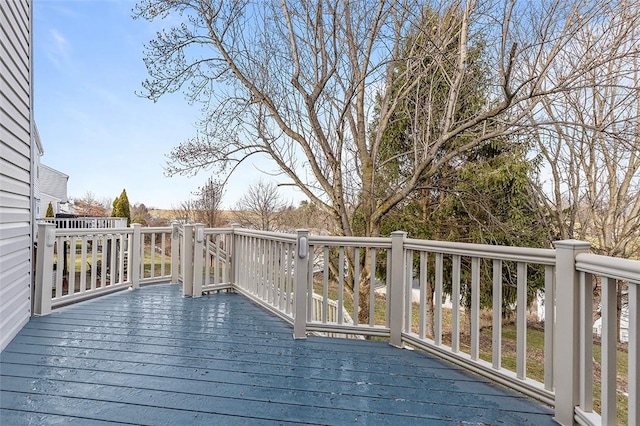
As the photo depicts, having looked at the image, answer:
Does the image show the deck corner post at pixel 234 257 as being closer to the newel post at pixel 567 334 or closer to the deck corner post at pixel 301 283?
the deck corner post at pixel 301 283

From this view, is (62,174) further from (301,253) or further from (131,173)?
(301,253)

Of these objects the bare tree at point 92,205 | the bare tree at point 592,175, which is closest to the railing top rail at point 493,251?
the bare tree at point 592,175

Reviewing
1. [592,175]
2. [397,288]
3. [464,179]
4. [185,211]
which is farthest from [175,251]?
[185,211]

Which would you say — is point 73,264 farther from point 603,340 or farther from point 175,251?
point 603,340

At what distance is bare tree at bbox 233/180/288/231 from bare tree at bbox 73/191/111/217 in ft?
34.5

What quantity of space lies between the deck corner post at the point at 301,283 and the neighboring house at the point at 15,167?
2321mm

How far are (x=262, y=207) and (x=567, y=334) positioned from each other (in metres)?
12.3

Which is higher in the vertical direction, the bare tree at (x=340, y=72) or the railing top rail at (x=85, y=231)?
the bare tree at (x=340, y=72)

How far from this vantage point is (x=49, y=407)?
78.8 inches

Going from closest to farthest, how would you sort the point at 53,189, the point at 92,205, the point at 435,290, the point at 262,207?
the point at 435,290 < the point at 262,207 < the point at 53,189 < the point at 92,205

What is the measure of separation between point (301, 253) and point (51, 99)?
873 centimetres

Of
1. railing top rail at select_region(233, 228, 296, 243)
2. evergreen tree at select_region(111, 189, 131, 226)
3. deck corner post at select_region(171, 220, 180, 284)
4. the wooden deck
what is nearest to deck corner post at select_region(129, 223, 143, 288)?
deck corner post at select_region(171, 220, 180, 284)

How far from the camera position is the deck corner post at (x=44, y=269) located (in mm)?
3740

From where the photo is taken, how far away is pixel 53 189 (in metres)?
16.7
